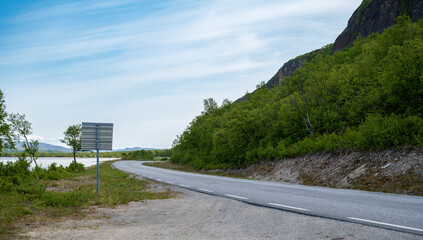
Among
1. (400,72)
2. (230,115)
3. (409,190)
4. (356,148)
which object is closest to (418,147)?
(409,190)

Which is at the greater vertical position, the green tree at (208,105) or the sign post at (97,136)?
the green tree at (208,105)

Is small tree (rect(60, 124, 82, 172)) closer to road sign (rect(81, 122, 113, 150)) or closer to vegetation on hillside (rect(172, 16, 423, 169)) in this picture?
Answer: vegetation on hillside (rect(172, 16, 423, 169))

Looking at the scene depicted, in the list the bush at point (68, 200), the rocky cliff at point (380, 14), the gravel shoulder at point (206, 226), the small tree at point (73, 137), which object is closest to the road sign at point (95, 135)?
the bush at point (68, 200)

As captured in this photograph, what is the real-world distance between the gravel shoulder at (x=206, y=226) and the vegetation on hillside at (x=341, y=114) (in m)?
9.84

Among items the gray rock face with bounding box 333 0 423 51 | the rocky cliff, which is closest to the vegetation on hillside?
the rocky cliff

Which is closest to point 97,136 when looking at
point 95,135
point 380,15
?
point 95,135

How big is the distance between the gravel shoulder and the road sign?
12.5 ft

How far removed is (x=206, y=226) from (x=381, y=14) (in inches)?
4171

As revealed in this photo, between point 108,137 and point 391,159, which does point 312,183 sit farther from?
point 108,137

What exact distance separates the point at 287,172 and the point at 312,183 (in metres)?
4.39

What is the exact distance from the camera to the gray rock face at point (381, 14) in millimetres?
75188

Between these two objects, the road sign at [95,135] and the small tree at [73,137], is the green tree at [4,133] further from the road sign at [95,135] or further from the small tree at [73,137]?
the small tree at [73,137]

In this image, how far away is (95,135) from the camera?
13336 millimetres

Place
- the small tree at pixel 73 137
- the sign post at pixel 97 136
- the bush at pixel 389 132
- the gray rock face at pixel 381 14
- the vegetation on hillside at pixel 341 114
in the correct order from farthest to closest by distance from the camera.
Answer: the gray rock face at pixel 381 14, the small tree at pixel 73 137, the vegetation on hillside at pixel 341 114, the bush at pixel 389 132, the sign post at pixel 97 136
